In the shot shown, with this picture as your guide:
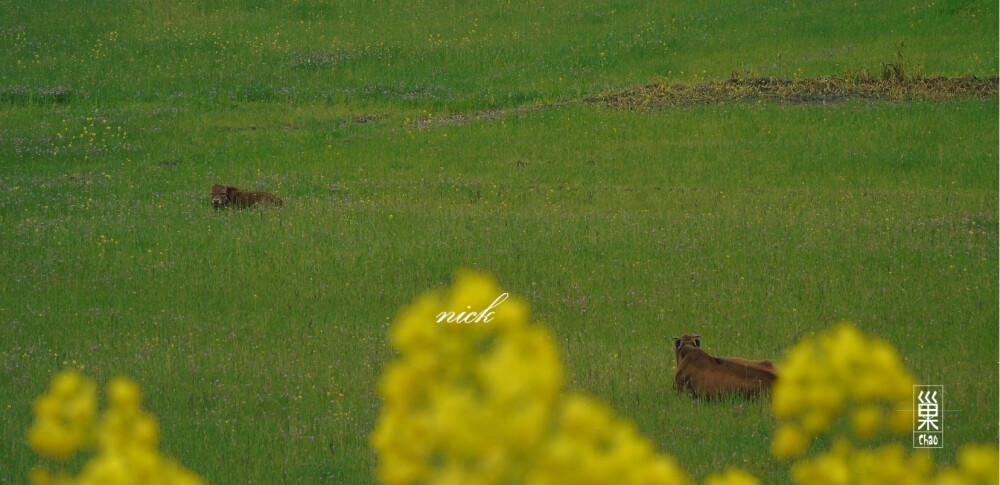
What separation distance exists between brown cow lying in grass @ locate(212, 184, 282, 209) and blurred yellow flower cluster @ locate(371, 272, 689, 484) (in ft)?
50.2

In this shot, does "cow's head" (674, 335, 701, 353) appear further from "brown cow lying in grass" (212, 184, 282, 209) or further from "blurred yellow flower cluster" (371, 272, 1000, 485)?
"brown cow lying in grass" (212, 184, 282, 209)

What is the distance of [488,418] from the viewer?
2.10 metres

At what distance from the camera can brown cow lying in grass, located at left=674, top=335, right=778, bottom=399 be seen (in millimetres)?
8609

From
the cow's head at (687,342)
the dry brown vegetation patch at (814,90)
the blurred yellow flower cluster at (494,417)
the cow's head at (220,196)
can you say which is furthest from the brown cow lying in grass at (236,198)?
the blurred yellow flower cluster at (494,417)

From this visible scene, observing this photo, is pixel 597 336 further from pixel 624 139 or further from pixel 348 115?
pixel 348 115

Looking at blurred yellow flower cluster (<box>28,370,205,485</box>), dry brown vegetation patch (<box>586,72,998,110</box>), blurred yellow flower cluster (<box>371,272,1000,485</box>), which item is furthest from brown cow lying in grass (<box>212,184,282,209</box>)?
blurred yellow flower cluster (<box>371,272,1000,485</box>)

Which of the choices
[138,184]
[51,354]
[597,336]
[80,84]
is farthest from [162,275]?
[80,84]

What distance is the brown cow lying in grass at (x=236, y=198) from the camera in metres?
17.3

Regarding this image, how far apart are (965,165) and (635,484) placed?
18.9m

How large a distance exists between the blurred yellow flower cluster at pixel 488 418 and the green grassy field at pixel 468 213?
188 inches

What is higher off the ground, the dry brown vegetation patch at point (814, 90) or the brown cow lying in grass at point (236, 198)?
the dry brown vegetation patch at point (814, 90)

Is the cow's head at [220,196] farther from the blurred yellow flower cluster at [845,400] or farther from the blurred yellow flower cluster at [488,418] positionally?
the blurred yellow flower cluster at [488,418]

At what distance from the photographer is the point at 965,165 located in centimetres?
1936

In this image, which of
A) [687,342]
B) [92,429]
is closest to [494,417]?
[92,429]
